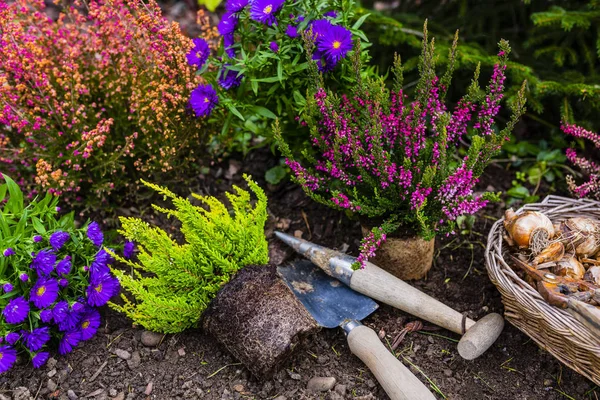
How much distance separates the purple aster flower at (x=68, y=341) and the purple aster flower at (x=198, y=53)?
1.27 metres

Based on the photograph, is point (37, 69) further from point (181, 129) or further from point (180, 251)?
point (180, 251)

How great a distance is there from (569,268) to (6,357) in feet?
7.06

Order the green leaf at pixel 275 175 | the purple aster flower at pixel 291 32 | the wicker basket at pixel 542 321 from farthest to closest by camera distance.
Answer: the green leaf at pixel 275 175 → the purple aster flower at pixel 291 32 → the wicker basket at pixel 542 321

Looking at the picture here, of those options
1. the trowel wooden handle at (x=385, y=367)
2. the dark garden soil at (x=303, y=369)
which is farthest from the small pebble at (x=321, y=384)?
→ the trowel wooden handle at (x=385, y=367)

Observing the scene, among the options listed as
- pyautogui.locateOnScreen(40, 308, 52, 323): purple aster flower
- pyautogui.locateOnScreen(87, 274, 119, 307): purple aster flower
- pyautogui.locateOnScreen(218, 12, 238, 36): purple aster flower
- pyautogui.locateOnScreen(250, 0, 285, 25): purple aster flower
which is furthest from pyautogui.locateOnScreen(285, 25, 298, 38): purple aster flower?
pyautogui.locateOnScreen(40, 308, 52, 323): purple aster flower

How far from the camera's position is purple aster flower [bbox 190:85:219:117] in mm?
2510

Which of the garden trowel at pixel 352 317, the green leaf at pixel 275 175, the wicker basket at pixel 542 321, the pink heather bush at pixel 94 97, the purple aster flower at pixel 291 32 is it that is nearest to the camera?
the wicker basket at pixel 542 321

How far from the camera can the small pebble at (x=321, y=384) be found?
215 cm

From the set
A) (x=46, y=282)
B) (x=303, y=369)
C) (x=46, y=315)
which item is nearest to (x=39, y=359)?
(x=46, y=315)

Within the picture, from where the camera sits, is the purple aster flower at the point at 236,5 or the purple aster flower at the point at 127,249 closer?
the purple aster flower at the point at 236,5

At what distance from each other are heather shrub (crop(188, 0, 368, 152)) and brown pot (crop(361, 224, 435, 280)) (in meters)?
0.69

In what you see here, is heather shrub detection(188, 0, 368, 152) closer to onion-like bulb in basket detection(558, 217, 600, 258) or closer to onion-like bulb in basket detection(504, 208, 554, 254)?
onion-like bulb in basket detection(504, 208, 554, 254)

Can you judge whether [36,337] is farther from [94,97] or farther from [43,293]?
[94,97]

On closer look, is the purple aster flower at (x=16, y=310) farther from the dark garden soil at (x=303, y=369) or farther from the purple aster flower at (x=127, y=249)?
the purple aster flower at (x=127, y=249)
